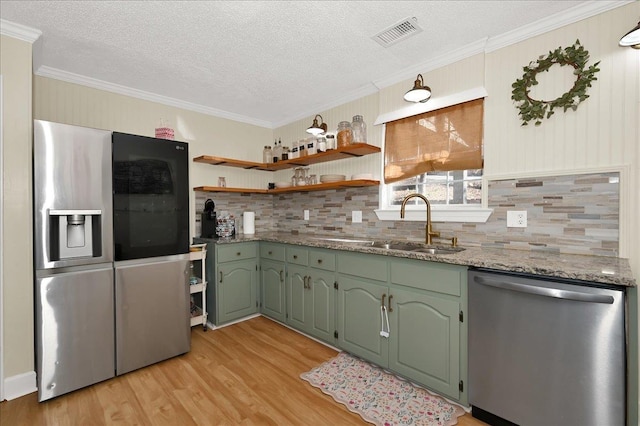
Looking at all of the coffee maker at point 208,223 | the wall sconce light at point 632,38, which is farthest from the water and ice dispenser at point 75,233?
the wall sconce light at point 632,38

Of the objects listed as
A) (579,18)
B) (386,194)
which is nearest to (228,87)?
(386,194)

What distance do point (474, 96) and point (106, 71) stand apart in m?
3.17

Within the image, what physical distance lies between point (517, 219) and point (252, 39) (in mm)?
2325

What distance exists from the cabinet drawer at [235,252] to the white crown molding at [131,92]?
1711 mm

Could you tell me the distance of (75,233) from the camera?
6.81 ft

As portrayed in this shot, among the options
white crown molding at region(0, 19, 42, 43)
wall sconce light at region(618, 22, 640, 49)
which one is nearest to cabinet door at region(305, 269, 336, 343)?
wall sconce light at region(618, 22, 640, 49)

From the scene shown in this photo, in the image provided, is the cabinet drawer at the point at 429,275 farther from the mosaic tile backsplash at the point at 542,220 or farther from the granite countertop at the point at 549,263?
the mosaic tile backsplash at the point at 542,220

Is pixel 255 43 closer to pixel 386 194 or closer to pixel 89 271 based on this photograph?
pixel 386 194

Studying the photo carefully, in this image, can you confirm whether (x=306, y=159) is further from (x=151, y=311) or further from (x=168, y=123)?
(x=151, y=311)

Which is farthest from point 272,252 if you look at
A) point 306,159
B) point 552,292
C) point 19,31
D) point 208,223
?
point 19,31

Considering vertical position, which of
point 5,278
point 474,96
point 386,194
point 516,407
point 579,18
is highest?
point 579,18

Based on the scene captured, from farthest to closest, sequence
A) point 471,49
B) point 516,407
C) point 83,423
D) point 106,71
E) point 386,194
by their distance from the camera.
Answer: point 386,194
point 106,71
point 471,49
point 83,423
point 516,407

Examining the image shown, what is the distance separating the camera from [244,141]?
3.96 metres

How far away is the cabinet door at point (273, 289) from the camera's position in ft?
10.2
